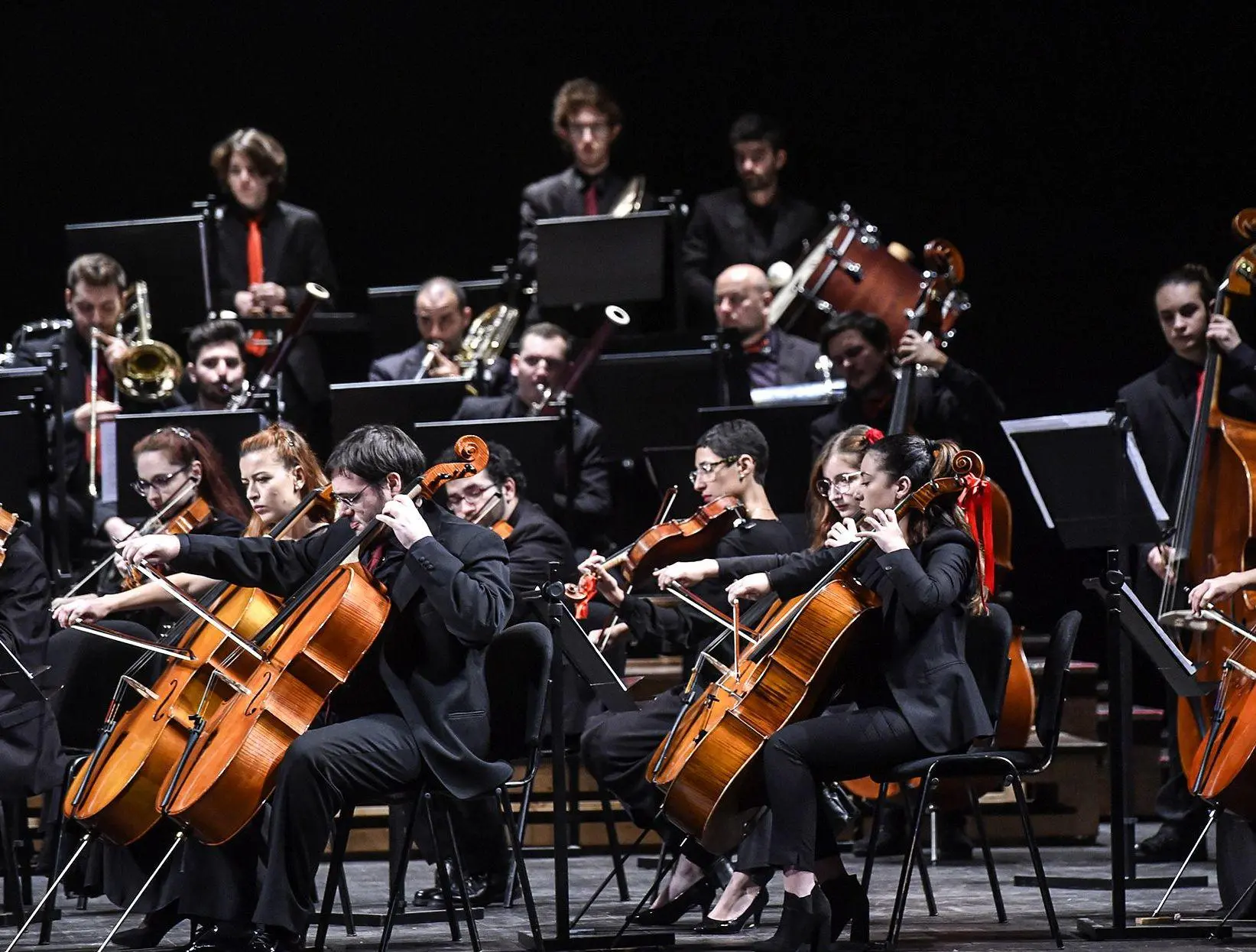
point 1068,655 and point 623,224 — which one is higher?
point 623,224

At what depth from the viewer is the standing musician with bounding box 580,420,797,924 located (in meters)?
4.54

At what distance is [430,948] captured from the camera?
4230mm

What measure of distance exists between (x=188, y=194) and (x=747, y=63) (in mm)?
2471

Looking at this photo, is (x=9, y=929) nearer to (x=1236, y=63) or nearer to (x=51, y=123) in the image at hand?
(x=51, y=123)

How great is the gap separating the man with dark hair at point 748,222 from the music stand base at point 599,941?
133 inches

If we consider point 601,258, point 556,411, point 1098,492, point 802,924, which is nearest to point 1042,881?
point 802,924

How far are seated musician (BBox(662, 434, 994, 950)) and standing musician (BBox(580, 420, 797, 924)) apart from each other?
1.56ft

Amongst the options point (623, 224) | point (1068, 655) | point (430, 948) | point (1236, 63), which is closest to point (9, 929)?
point (430, 948)

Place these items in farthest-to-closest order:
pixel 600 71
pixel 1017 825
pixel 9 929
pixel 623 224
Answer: pixel 600 71 < pixel 623 224 < pixel 1017 825 < pixel 9 929

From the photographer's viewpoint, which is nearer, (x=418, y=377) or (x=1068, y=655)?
(x=1068, y=655)

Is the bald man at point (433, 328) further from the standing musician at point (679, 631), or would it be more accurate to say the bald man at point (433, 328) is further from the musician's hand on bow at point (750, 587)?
the musician's hand on bow at point (750, 587)

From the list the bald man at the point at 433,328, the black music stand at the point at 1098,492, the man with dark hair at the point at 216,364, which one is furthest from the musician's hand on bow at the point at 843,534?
the bald man at the point at 433,328

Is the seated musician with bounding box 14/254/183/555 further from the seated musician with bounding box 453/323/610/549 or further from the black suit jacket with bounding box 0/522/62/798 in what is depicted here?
the black suit jacket with bounding box 0/522/62/798

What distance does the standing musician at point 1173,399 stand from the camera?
5.52 metres
